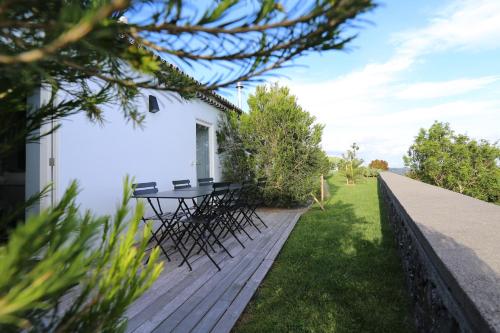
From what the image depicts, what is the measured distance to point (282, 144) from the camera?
26.1ft

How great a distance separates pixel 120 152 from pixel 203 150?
3.68 metres

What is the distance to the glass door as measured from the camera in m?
8.05

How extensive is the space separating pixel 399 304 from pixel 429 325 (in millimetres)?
892

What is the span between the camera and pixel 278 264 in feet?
12.8

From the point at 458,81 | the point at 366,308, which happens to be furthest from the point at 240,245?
the point at 458,81

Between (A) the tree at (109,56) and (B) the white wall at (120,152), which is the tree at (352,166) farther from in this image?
(A) the tree at (109,56)

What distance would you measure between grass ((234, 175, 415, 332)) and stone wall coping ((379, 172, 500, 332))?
86 centimetres

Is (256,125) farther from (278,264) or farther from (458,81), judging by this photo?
(458,81)

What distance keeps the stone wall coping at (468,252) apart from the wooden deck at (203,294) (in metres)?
1.64

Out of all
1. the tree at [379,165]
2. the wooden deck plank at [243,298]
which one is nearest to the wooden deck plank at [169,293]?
the wooden deck plank at [243,298]

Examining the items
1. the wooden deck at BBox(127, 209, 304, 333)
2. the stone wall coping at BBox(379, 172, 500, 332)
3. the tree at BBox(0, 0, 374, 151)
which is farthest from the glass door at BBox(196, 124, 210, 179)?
the tree at BBox(0, 0, 374, 151)

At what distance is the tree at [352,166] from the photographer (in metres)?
18.3

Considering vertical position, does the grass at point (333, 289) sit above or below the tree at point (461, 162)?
below

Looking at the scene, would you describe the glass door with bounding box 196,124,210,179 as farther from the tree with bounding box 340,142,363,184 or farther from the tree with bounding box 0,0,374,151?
the tree with bounding box 340,142,363,184
